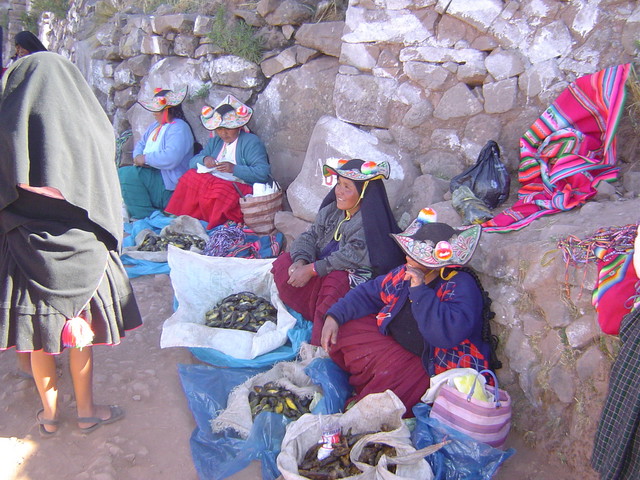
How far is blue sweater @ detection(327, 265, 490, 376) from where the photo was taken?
100 inches

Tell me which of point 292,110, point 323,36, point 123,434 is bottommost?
point 123,434

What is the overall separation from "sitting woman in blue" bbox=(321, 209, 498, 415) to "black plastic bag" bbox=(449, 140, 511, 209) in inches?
31.3

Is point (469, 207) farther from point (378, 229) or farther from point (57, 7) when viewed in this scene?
point (57, 7)

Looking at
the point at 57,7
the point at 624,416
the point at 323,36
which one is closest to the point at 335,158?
the point at 323,36

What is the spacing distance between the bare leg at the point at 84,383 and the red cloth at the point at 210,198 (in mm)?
2618

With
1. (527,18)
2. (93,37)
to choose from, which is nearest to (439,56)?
(527,18)

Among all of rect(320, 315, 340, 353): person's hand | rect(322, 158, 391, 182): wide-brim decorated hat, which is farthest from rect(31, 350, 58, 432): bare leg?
rect(322, 158, 391, 182): wide-brim decorated hat

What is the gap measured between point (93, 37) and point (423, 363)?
749 cm

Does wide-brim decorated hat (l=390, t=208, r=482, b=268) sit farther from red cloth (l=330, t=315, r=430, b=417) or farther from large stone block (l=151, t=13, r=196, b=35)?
large stone block (l=151, t=13, r=196, b=35)

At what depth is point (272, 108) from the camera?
18.0 ft

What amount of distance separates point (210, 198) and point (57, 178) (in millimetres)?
2992

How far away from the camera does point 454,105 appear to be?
3941mm

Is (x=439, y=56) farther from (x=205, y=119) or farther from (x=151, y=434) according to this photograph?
(x=151, y=434)

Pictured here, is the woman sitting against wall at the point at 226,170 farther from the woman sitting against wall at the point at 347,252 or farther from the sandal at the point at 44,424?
the sandal at the point at 44,424
